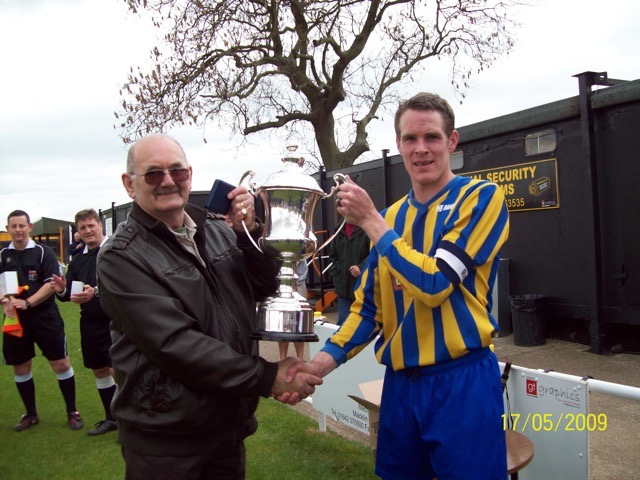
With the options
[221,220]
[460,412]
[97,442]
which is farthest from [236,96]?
[460,412]

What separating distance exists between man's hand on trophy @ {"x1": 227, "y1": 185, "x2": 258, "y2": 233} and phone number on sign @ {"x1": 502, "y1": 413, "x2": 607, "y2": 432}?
1390 millimetres

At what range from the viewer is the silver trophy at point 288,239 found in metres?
2.03

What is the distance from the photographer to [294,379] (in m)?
2.02

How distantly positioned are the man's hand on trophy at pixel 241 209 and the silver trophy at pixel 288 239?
35 mm

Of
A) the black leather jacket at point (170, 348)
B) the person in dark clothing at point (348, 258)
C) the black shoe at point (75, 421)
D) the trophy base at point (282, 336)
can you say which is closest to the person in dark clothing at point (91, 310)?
the black shoe at point (75, 421)

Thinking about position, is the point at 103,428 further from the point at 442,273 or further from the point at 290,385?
the point at 442,273

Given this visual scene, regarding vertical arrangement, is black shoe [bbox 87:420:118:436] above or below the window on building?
below

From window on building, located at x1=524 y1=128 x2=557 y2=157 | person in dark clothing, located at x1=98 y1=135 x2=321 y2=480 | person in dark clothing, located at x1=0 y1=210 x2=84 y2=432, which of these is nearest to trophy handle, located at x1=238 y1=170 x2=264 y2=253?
person in dark clothing, located at x1=98 y1=135 x2=321 y2=480

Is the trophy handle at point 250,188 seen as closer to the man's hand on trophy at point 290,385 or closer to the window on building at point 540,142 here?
the man's hand on trophy at point 290,385

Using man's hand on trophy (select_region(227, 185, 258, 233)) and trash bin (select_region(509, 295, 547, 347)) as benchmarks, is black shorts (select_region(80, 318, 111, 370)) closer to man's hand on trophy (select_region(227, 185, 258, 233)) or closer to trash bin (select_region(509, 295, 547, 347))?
man's hand on trophy (select_region(227, 185, 258, 233))

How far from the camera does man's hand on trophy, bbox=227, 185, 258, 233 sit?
2186mm

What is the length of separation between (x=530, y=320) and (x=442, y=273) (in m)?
5.51

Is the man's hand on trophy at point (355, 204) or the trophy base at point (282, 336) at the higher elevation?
the man's hand on trophy at point (355, 204)

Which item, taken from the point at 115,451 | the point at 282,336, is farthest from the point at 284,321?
the point at 115,451
